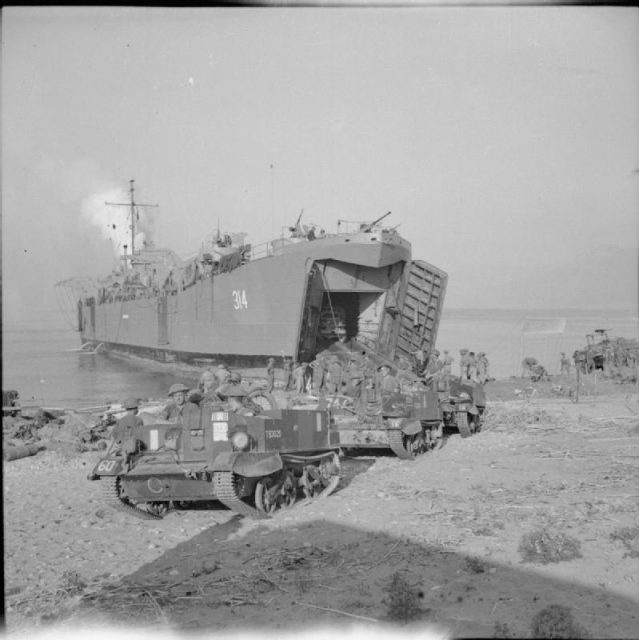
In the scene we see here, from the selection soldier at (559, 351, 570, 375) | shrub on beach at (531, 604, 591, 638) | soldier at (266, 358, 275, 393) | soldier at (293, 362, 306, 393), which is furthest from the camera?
soldier at (559, 351, 570, 375)

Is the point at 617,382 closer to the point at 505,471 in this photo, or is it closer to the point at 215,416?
the point at 505,471

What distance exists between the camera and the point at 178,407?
8.73m

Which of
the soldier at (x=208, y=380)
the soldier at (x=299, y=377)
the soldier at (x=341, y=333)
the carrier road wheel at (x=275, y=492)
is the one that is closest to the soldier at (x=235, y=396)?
the carrier road wheel at (x=275, y=492)

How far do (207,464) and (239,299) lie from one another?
1988 cm

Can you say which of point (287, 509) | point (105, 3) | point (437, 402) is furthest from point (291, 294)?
point (105, 3)

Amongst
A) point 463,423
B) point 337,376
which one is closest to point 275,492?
point 463,423

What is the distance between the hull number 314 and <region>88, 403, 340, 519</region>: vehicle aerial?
1866 centimetres

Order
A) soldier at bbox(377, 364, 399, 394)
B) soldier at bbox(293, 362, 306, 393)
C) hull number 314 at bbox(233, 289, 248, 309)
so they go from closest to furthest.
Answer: soldier at bbox(377, 364, 399, 394), soldier at bbox(293, 362, 306, 393), hull number 314 at bbox(233, 289, 248, 309)

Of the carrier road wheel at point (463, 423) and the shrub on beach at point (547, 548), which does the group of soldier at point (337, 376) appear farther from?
the shrub on beach at point (547, 548)

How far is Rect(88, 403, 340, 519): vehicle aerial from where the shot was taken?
7.84 metres

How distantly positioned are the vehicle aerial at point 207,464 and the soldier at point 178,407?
0.15 feet

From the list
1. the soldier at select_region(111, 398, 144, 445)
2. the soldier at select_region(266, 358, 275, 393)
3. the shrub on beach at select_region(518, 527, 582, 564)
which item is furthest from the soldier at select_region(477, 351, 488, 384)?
the shrub on beach at select_region(518, 527, 582, 564)

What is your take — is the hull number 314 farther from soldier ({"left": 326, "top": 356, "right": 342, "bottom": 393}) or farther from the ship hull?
soldier ({"left": 326, "top": 356, "right": 342, "bottom": 393})

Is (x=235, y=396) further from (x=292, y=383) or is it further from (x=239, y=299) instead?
→ (x=239, y=299)
